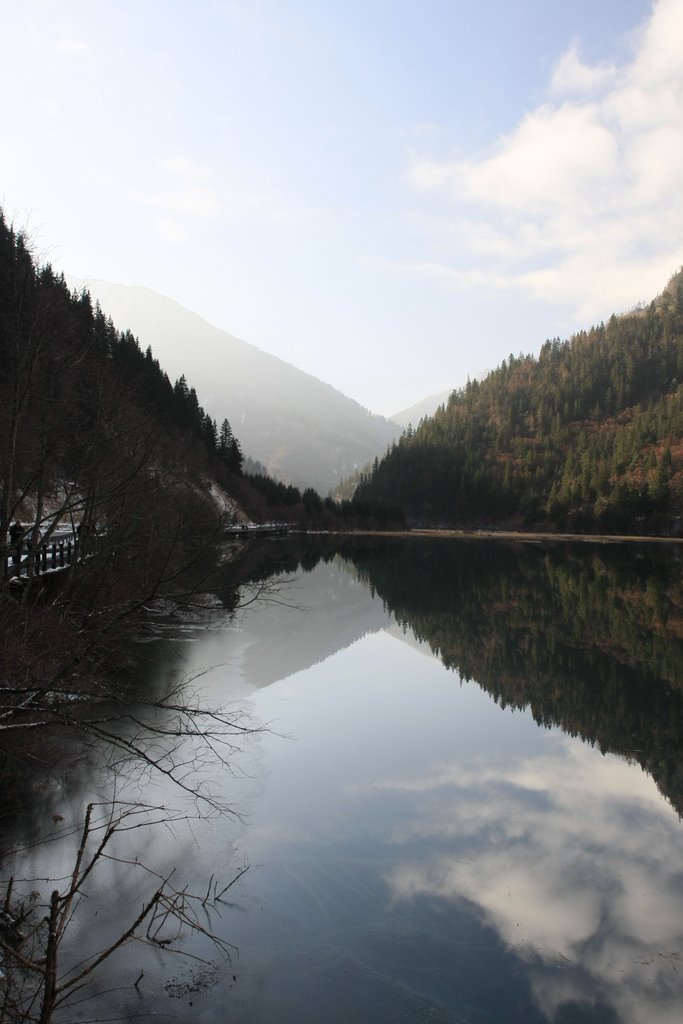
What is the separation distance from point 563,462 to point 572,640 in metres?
143

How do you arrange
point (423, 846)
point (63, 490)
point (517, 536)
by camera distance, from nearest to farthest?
point (63, 490) < point (423, 846) < point (517, 536)

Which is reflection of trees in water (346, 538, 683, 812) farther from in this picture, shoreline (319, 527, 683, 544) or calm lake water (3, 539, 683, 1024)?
shoreline (319, 527, 683, 544)

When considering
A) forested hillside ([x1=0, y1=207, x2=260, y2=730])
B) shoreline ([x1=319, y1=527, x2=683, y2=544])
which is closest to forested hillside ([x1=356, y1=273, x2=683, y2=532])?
shoreline ([x1=319, y1=527, x2=683, y2=544])

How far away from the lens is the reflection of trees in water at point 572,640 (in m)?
18.6

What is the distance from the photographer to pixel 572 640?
96.7ft

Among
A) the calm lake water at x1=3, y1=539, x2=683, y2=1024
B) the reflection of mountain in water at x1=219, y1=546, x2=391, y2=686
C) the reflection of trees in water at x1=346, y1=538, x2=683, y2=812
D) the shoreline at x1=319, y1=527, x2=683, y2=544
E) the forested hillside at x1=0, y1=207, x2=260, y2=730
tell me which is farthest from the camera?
the shoreline at x1=319, y1=527, x2=683, y2=544

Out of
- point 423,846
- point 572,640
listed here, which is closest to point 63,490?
point 423,846

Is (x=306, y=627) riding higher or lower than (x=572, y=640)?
lower

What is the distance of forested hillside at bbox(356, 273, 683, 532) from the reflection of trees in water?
241 feet

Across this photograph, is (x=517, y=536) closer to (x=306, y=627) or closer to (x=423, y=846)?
(x=306, y=627)

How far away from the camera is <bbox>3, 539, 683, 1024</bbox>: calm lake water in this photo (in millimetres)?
7617

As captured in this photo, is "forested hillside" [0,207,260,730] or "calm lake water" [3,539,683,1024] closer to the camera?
"forested hillside" [0,207,260,730]

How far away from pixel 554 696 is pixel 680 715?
140 inches

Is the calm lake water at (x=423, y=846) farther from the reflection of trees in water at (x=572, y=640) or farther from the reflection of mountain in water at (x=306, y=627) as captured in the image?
the reflection of mountain in water at (x=306, y=627)
